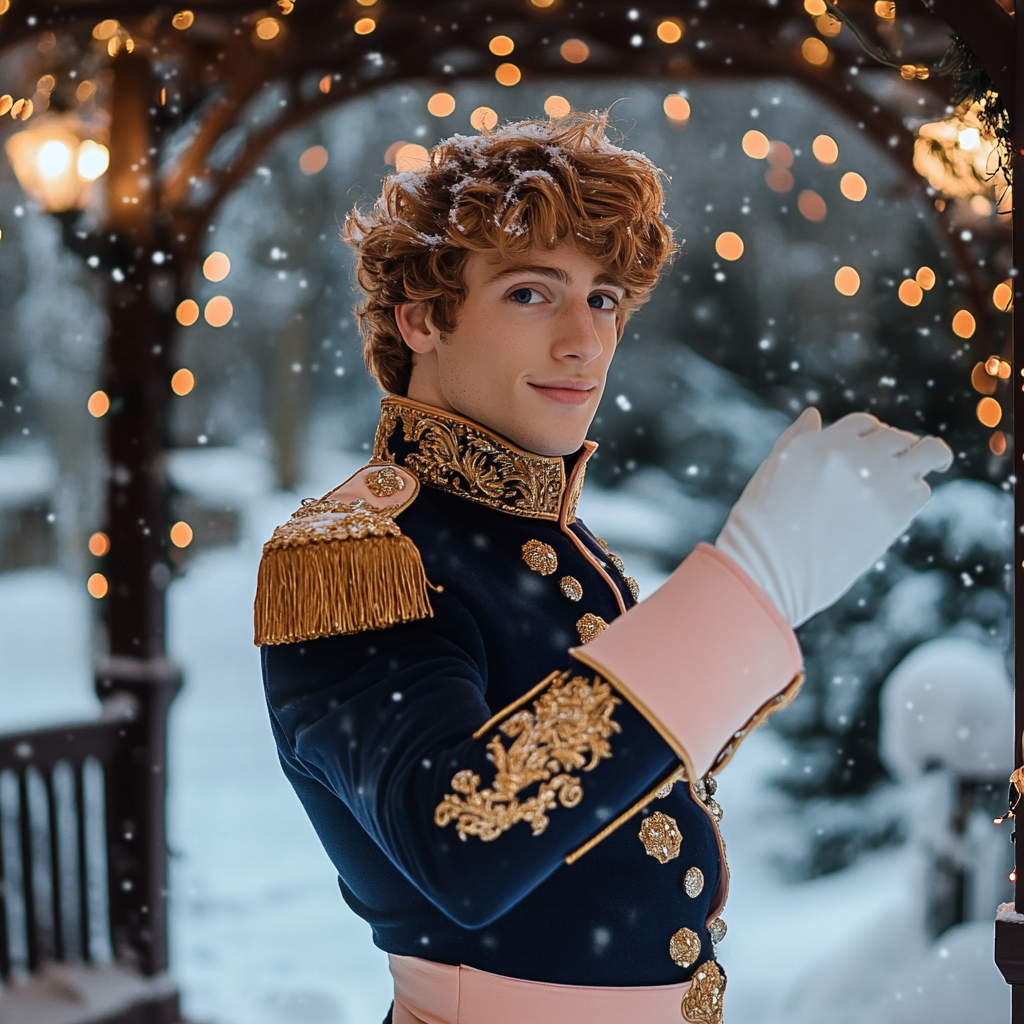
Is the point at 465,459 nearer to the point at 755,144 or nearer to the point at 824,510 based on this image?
the point at 824,510

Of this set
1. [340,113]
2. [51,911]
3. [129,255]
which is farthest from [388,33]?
[51,911]

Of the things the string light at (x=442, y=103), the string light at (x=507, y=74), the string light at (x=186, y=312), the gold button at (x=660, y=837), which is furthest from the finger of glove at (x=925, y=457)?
the string light at (x=442, y=103)

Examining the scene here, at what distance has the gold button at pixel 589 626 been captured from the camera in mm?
915

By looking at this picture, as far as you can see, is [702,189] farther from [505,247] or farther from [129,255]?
[505,247]

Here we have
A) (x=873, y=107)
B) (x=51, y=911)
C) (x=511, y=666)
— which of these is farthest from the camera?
(x=51, y=911)

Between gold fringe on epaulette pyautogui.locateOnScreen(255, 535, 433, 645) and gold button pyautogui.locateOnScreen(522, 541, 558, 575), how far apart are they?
165 mm

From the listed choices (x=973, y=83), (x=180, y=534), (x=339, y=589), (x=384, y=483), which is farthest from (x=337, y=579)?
(x=180, y=534)

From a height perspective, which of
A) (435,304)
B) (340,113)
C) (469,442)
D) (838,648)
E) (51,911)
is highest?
(340,113)

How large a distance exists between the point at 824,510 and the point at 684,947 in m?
0.40

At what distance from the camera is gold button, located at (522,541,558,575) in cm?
93

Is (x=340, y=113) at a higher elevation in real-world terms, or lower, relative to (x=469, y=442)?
higher

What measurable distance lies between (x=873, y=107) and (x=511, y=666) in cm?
202

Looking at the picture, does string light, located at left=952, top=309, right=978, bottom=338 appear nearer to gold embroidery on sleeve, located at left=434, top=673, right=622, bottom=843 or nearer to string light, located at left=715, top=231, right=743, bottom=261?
string light, located at left=715, top=231, right=743, bottom=261

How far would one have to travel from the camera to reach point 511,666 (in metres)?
0.86
